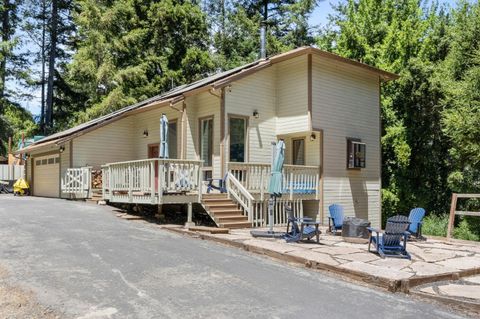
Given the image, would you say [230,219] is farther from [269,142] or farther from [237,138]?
[269,142]

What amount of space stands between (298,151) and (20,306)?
40.3ft

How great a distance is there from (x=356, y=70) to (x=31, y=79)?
98.9 ft

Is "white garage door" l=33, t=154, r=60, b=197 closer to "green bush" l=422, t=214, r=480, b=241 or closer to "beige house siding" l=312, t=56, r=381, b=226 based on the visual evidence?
"beige house siding" l=312, t=56, r=381, b=226

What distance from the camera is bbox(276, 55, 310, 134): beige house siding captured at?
15.5m

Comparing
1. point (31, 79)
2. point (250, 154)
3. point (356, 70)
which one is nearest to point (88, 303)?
point (250, 154)

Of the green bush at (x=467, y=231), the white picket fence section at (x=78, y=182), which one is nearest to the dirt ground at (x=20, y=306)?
the white picket fence section at (x=78, y=182)

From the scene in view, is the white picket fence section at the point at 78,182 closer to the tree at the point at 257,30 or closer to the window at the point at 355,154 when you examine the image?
the window at the point at 355,154

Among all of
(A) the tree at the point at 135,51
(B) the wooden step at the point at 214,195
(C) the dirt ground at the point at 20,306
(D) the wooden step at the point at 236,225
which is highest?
(A) the tree at the point at 135,51

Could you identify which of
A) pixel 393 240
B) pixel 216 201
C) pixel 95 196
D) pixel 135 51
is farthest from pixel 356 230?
pixel 135 51

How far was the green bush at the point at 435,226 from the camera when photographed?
19.0 metres

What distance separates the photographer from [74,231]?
10.6 metres

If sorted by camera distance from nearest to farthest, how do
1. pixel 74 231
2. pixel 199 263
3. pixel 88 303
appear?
pixel 88 303, pixel 199 263, pixel 74 231

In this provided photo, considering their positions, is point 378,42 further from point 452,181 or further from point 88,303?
point 88,303

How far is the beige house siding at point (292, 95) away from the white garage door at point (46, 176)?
35.7 ft
